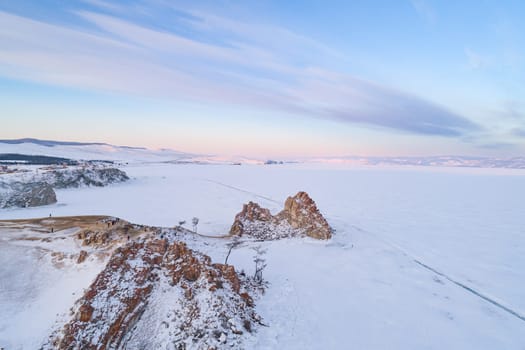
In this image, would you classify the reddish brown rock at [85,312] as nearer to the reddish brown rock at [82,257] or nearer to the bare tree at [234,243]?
the reddish brown rock at [82,257]

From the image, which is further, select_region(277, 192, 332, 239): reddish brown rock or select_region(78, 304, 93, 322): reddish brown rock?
select_region(277, 192, 332, 239): reddish brown rock

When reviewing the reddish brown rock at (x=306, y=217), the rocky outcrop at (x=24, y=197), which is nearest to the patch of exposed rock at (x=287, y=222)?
the reddish brown rock at (x=306, y=217)

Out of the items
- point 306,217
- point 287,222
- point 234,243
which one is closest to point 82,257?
point 234,243

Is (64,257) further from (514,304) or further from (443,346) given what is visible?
(514,304)

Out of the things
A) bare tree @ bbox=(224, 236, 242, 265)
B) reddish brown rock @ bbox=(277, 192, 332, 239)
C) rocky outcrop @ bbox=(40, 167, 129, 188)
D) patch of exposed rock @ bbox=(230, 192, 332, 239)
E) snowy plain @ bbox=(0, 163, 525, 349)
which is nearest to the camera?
snowy plain @ bbox=(0, 163, 525, 349)

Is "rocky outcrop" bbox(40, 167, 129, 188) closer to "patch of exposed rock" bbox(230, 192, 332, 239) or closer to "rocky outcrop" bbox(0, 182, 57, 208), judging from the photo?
"rocky outcrop" bbox(0, 182, 57, 208)

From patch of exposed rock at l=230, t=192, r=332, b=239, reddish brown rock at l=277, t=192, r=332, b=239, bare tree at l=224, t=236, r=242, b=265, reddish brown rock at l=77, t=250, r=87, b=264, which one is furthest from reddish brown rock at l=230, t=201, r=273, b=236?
reddish brown rock at l=77, t=250, r=87, b=264
